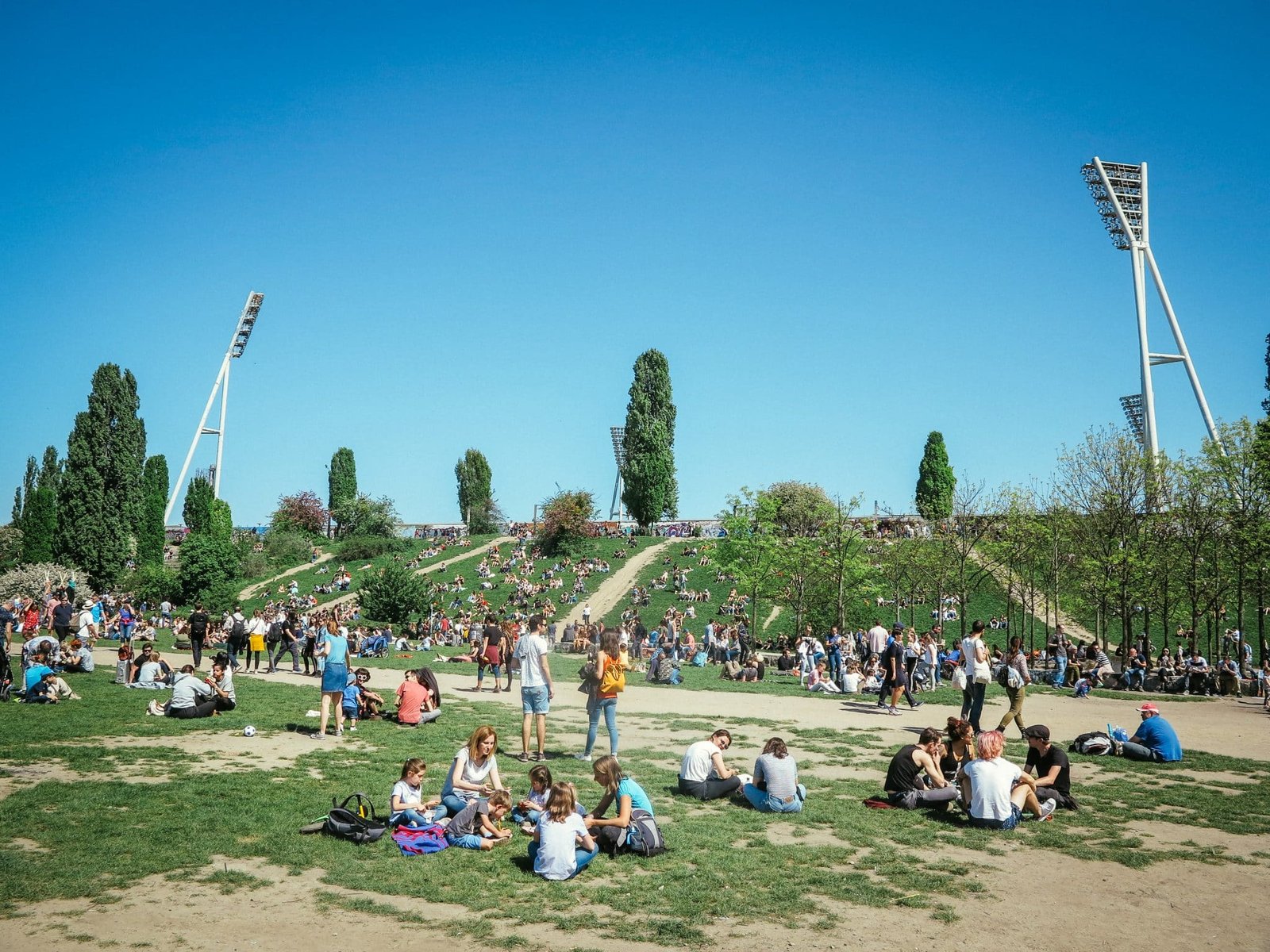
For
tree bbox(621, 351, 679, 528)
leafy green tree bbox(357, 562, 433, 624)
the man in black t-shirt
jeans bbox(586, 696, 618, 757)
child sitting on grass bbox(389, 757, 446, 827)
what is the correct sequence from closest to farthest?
child sitting on grass bbox(389, 757, 446, 827) < jeans bbox(586, 696, 618, 757) < the man in black t-shirt < leafy green tree bbox(357, 562, 433, 624) < tree bbox(621, 351, 679, 528)

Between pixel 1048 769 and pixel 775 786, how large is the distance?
10.1ft

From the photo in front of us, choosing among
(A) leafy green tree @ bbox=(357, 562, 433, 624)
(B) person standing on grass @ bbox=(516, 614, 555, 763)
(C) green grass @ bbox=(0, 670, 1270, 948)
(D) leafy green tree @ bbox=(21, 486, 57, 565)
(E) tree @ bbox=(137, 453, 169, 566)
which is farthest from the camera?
(E) tree @ bbox=(137, 453, 169, 566)

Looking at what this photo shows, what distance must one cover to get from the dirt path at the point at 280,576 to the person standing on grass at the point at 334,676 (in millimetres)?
50002

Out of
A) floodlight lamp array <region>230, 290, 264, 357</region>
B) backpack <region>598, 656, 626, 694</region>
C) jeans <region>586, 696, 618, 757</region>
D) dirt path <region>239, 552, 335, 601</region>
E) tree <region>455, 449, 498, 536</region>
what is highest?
floodlight lamp array <region>230, 290, 264, 357</region>

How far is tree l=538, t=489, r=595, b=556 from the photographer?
64688 millimetres

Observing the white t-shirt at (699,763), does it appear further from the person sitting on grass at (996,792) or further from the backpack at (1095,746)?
the backpack at (1095,746)

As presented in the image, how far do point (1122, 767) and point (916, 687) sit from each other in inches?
393

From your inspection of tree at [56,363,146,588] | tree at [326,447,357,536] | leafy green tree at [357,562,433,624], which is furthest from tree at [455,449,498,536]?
leafy green tree at [357,562,433,624]

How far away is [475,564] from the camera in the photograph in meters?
63.5

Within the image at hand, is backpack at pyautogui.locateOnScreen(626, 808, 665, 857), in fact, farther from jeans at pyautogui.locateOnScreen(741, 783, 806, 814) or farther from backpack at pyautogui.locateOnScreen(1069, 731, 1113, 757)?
backpack at pyautogui.locateOnScreen(1069, 731, 1113, 757)

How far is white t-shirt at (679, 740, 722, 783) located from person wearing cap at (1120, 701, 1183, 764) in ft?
21.9

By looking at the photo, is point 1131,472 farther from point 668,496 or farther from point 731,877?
point 668,496

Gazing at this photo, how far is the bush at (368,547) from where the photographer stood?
2753 inches

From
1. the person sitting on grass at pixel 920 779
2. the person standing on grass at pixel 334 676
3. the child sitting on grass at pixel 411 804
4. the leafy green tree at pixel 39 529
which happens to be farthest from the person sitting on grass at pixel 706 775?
the leafy green tree at pixel 39 529
